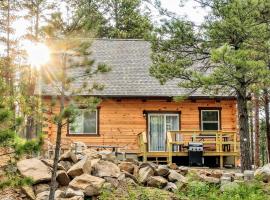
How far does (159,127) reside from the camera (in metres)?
21.6

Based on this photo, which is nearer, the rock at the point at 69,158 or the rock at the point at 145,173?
the rock at the point at 145,173

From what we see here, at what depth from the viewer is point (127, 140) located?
2144 centimetres

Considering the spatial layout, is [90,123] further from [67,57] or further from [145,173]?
[67,57]

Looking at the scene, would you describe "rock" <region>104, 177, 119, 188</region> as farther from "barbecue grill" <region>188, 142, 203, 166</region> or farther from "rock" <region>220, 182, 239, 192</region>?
"barbecue grill" <region>188, 142, 203, 166</region>

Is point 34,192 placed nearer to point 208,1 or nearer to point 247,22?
point 247,22

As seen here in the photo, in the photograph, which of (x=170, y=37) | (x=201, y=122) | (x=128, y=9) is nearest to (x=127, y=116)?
(x=201, y=122)

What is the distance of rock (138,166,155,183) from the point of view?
41.0ft

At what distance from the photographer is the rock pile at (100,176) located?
11203mm

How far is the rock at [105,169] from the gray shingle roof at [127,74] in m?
8.70

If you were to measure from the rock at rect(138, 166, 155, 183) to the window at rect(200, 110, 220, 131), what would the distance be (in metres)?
9.30

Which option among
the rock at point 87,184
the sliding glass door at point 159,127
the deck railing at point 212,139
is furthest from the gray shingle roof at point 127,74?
the rock at point 87,184

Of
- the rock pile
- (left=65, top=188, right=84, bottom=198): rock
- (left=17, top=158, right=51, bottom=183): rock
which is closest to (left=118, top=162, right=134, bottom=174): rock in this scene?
the rock pile

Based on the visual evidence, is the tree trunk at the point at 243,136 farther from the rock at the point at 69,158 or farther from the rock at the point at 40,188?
the rock at the point at 40,188

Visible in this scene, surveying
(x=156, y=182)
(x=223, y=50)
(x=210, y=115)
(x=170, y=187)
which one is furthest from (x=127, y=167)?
(x=210, y=115)
